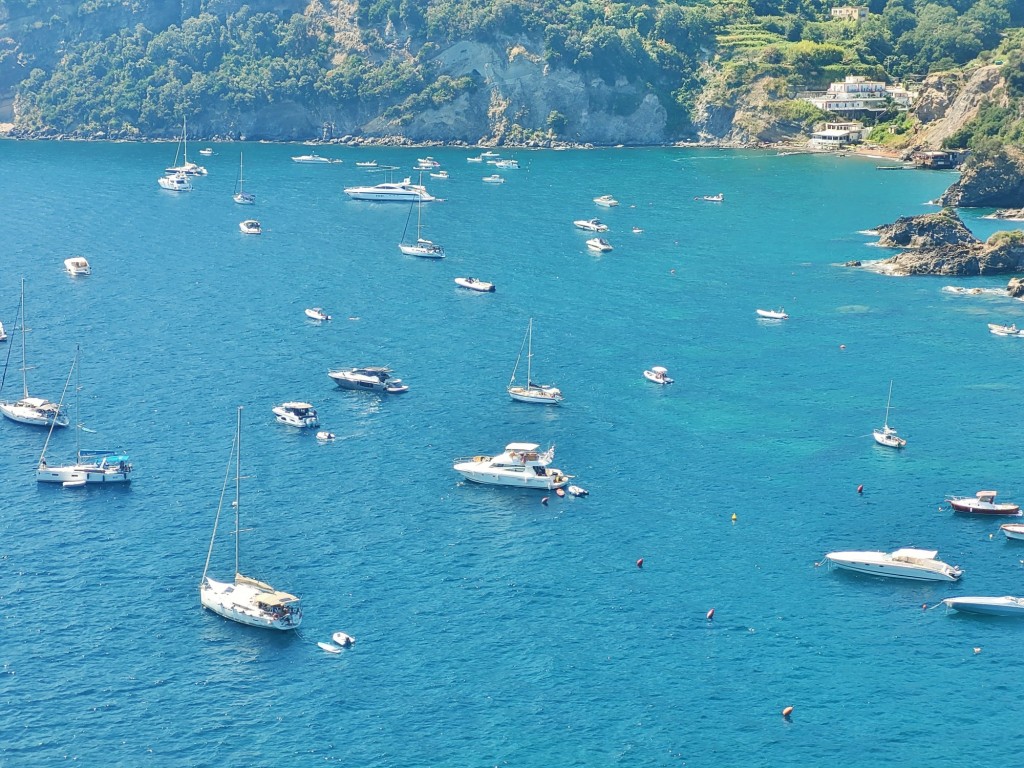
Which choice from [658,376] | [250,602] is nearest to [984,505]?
[658,376]

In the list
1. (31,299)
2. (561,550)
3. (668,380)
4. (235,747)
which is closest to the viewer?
(235,747)

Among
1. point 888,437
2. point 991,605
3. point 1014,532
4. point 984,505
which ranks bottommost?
point 991,605

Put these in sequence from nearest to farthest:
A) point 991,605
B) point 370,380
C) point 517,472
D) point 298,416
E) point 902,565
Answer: point 991,605 → point 902,565 → point 517,472 → point 298,416 → point 370,380

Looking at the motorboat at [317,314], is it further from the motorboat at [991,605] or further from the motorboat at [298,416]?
the motorboat at [991,605]

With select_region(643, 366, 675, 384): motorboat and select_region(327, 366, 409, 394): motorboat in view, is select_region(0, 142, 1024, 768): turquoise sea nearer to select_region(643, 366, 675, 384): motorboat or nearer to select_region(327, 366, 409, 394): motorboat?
select_region(643, 366, 675, 384): motorboat

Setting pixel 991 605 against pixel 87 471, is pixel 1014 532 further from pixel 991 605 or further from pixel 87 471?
pixel 87 471

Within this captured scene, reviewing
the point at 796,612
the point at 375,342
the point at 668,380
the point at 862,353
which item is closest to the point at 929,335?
the point at 862,353

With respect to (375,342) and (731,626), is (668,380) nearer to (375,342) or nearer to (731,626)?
(375,342)
